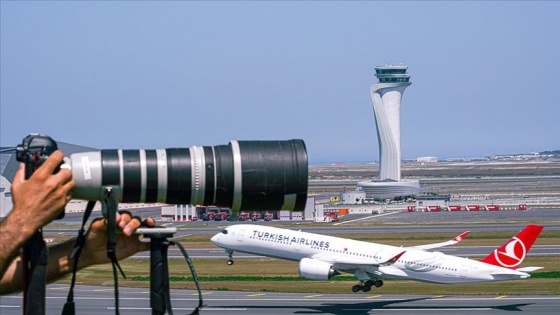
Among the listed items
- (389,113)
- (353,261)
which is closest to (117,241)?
(353,261)

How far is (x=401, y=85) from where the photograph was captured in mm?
129000

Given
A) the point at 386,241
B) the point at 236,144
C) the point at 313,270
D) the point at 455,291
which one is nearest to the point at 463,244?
the point at 386,241

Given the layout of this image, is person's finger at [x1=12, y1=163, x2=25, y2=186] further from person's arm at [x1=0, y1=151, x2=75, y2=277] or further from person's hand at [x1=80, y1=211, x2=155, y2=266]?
person's hand at [x1=80, y1=211, x2=155, y2=266]

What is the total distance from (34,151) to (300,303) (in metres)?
29.7

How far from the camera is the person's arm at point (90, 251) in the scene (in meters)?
5.48

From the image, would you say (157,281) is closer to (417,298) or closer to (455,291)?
(417,298)

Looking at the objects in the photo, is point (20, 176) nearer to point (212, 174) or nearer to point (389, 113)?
point (212, 174)

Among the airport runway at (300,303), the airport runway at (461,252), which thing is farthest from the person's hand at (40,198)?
the airport runway at (461,252)

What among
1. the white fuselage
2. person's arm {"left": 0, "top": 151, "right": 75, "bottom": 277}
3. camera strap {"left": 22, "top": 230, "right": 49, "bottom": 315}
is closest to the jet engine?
the white fuselage

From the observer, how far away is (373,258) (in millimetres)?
36531

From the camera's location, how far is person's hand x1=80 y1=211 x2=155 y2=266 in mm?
5344

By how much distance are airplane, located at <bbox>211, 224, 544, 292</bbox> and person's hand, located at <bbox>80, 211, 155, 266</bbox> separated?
29502 millimetres

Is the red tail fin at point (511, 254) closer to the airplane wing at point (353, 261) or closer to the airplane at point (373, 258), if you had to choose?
the airplane at point (373, 258)

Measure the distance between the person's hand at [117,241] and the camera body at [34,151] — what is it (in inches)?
18.2
